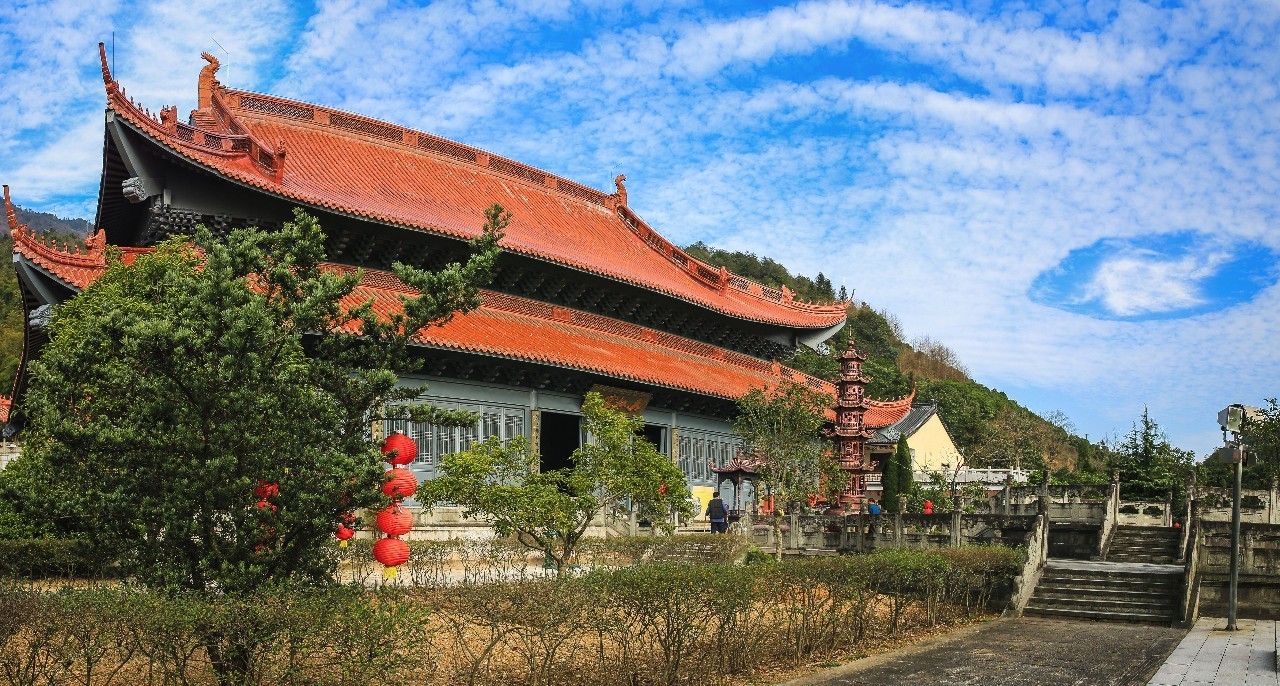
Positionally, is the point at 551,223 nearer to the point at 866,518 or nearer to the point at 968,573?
the point at 866,518

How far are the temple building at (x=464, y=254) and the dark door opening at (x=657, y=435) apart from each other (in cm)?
6

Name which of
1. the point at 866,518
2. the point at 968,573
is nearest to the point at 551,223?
the point at 866,518

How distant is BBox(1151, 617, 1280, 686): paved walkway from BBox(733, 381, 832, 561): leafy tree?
28.8 feet

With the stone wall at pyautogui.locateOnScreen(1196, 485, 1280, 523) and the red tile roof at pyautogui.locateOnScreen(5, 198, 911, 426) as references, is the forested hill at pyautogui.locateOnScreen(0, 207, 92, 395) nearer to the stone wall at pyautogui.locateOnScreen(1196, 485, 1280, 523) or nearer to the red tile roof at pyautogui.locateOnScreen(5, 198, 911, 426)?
the red tile roof at pyautogui.locateOnScreen(5, 198, 911, 426)

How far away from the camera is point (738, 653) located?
1179 cm

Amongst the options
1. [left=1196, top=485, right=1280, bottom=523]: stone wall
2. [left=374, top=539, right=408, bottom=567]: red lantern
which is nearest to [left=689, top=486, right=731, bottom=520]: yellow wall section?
[left=1196, top=485, right=1280, bottom=523]: stone wall

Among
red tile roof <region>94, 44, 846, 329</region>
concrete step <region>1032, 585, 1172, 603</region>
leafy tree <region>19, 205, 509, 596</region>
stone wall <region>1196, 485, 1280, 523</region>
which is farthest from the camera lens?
stone wall <region>1196, 485, 1280, 523</region>

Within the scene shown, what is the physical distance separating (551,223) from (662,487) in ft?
44.3

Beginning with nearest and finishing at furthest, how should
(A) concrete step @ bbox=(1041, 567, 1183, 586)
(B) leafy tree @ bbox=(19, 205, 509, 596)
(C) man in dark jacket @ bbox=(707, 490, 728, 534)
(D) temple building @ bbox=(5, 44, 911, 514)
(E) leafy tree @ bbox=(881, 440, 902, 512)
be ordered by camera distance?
(B) leafy tree @ bbox=(19, 205, 509, 596), (A) concrete step @ bbox=(1041, 567, 1183, 586), (D) temple building @ bbox=(5, 44, 911, 514), (C) man in dark jacket @ bbox=(707, 490, 728, 534), (E) leafy tree @ bbox=(881, 440, 902, 512)

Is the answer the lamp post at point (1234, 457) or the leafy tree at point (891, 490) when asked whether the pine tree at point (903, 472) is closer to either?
→ the leafy tree at point (891, 490)

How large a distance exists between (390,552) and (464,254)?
457 inches

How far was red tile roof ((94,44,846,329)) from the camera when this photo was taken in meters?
21.4

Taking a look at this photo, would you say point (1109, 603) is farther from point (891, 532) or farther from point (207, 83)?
point (207, 83)

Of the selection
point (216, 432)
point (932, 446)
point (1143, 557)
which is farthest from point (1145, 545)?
point (932, 446)
